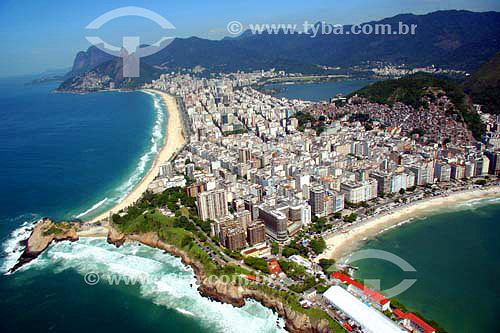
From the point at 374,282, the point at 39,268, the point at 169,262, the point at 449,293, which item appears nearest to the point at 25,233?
the point at 39,268

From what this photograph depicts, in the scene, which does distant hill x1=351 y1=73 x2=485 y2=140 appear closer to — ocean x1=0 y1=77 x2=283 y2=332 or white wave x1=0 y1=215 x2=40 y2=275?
ocean x1=0 y1=77 x2=283 y2=332

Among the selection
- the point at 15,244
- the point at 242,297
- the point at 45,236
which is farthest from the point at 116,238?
the point at 242,297

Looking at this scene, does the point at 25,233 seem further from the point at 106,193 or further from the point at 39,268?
the point at 106,193

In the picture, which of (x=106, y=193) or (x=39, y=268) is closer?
(x=39, y=268)

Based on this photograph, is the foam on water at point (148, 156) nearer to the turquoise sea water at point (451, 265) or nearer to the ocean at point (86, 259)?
the ocean at point (86, 259)

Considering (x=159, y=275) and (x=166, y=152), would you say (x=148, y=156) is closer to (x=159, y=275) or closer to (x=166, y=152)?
(x=166, y=152)

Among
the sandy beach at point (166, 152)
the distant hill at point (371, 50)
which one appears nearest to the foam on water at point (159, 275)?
the sandy beach at point (166, 152)
